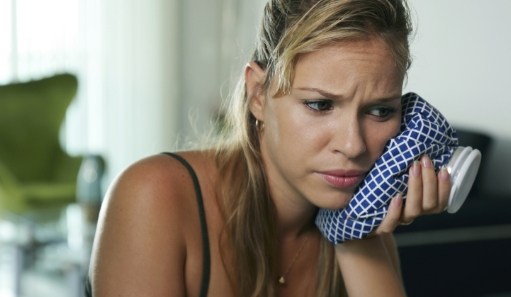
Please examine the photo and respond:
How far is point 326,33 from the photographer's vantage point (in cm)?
135

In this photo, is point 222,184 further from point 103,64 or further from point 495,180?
point 103,64

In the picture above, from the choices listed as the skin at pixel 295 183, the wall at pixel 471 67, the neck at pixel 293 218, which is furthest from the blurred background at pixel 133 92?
the skin at pixel 295 183

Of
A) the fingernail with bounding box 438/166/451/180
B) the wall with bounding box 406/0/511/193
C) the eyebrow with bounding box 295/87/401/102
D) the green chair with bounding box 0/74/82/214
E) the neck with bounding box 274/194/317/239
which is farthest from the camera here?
the green chair with bounding box 0/74/82/214

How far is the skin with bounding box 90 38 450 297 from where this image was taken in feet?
4.42

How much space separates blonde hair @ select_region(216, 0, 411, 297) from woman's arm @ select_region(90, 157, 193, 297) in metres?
0.11

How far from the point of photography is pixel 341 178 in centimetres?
137

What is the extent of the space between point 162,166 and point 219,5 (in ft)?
14.7

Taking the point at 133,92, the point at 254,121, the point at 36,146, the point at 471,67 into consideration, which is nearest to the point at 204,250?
the point at 254,121

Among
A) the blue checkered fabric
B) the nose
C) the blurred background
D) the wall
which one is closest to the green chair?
the blurred background

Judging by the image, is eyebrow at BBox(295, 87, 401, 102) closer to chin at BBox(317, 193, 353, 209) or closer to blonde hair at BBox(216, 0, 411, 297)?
blonde hair at BBox(216, 0, 411, 297)

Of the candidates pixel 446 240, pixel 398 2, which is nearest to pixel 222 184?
pixel 398 2

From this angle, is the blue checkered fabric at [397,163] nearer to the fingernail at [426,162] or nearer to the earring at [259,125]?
the fingernail at [426,162]

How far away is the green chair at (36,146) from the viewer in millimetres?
4637

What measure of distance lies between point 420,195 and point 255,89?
30 centimetres
